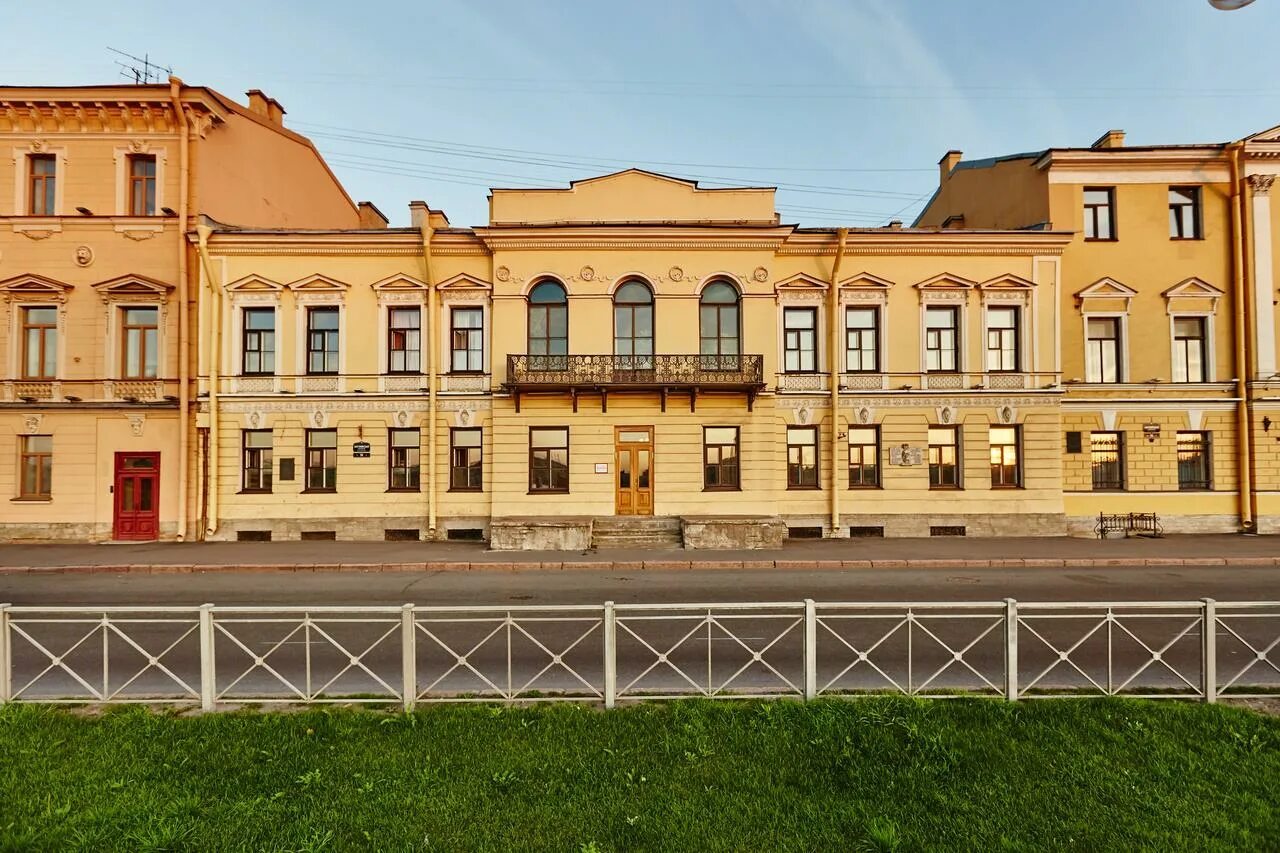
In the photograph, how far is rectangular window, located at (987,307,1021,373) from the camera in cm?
2050

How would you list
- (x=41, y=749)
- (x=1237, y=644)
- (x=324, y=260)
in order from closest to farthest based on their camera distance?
1. (x=41, y=749)
2. (x=1237, y=644)
3. (x=324, y=260)

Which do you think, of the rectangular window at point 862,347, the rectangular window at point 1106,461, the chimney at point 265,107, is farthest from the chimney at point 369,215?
the rectangular window at point 1106,461

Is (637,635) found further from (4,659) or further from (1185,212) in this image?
(1185,212)

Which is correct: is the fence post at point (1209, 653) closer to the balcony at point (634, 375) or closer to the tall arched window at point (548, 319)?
the balcony at point (634, 375)

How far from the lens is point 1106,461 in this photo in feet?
67.8

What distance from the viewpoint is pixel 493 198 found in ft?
63.3

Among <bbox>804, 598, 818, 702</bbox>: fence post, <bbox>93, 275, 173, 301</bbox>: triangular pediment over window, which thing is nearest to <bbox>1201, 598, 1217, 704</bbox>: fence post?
<bbox>804, 598, 818, 702</bbox>: fence post

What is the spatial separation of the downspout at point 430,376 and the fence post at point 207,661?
1393 cm

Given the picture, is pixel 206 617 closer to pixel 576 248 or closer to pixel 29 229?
pixel 576 248

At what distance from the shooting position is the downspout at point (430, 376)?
19.4m

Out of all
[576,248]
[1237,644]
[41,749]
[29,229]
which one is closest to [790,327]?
[576,248]

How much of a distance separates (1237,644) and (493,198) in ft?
62.9

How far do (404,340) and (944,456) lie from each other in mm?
17831

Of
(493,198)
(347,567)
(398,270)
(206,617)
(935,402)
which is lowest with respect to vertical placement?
(347,567)
